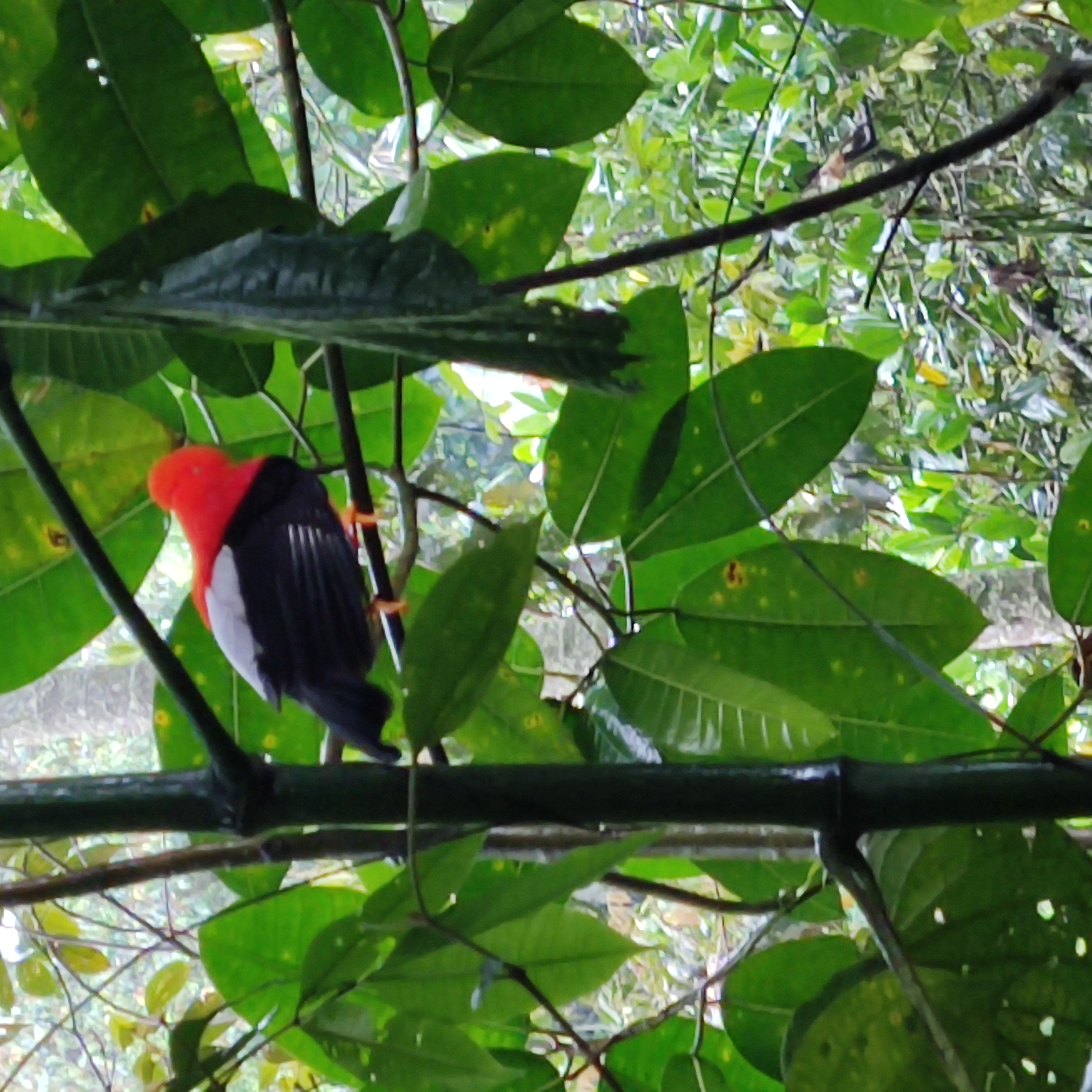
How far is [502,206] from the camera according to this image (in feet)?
1.80

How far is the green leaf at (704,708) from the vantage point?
427 millimetres

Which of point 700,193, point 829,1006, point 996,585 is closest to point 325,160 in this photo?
point 700,193

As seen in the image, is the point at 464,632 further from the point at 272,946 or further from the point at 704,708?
the point at 272,946

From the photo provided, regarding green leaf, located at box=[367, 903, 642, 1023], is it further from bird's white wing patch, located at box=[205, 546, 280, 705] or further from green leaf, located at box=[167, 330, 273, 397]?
green leaf, located at box=[167, 330, 273, 397]

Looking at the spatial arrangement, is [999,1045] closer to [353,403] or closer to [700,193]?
[353,403]

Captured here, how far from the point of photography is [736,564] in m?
0.54

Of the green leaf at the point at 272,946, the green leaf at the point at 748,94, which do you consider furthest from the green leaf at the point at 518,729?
the green leaf at the point at 748,94

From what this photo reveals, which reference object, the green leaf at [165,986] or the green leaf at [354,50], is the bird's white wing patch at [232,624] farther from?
the green leaf at [165,986]

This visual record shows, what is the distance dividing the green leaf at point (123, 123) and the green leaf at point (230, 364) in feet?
0.19

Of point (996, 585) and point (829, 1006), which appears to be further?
point (996, 585)

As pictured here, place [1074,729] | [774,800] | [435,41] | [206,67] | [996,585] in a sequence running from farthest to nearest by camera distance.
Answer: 1. [1074,729]
2. [996,585]
3. [435,41]
4. [206,67]
5. [774,800]

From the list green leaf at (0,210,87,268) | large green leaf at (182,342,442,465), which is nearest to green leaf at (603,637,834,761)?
large green leaf at (182,342,442,465)

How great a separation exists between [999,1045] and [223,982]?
347 millimetres

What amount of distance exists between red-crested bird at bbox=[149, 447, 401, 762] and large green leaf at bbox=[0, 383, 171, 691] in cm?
2
